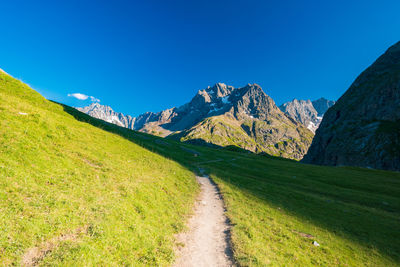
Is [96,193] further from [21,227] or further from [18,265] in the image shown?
[18,265]

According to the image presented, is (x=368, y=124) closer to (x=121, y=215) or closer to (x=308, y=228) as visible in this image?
(x=308, y=228)

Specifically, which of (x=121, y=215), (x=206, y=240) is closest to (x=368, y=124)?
(x=206, y=240)

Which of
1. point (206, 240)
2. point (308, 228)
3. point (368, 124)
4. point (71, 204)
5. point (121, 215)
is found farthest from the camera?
point (368, 124)

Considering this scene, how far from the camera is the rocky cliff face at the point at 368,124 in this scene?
96938 millimetres

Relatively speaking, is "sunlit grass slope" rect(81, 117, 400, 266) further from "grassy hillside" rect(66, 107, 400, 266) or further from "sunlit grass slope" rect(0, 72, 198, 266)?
"sunlit grass slope" rect(0, 72, 198, 266)

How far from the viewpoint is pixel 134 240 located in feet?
35.2

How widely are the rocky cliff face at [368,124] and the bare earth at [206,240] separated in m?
126

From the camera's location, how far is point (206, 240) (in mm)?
13656

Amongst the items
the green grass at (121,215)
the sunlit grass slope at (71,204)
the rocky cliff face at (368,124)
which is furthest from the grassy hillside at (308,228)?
the rocky cliff face at (368,124)

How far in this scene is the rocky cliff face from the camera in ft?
318

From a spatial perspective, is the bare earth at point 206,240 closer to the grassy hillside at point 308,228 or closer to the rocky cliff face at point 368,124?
the grassy hillside at point 308,228

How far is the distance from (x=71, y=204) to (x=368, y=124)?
169975mm

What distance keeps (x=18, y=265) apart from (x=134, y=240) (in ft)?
17.8

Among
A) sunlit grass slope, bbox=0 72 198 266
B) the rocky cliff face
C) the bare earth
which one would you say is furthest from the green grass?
the rocky cliff face
